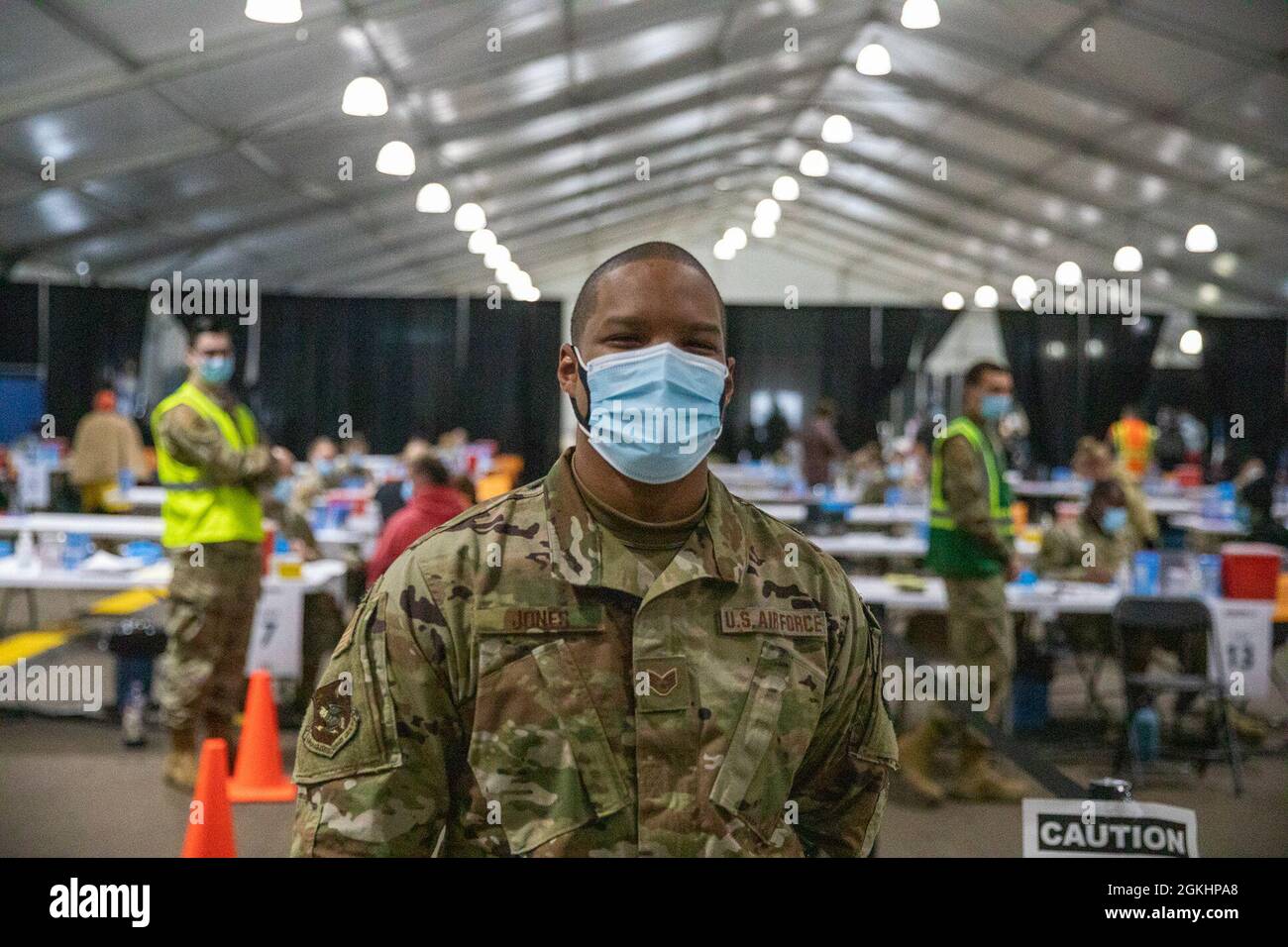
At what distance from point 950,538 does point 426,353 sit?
420cm

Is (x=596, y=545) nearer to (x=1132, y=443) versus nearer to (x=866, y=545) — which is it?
(x=866, y=545)

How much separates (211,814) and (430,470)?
72.3 inches

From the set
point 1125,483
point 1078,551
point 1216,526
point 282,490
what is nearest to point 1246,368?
point 1216,526

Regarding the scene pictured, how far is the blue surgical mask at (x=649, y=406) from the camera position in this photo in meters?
1.69

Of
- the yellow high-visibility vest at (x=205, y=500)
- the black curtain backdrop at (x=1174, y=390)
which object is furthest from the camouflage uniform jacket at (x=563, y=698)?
the black curtain backdrop at (x=1174, y=390)

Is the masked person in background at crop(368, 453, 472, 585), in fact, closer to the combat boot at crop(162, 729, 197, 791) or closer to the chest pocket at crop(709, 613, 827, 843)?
the combat boot at crop(162, 729, 197, 791)

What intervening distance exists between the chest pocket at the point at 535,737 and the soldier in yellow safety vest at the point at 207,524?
310 cm

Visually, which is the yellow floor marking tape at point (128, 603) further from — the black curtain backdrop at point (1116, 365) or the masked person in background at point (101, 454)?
the black curtain backdrop at point (1116, 365)

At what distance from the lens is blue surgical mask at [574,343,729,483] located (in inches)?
66.4

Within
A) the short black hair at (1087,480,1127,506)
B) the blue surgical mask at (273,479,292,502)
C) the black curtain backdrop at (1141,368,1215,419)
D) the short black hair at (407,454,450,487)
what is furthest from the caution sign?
the black curtain backdrop at (1141,368,1215,419)

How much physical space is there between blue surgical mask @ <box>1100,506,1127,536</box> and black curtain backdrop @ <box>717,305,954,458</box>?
2.23 m
